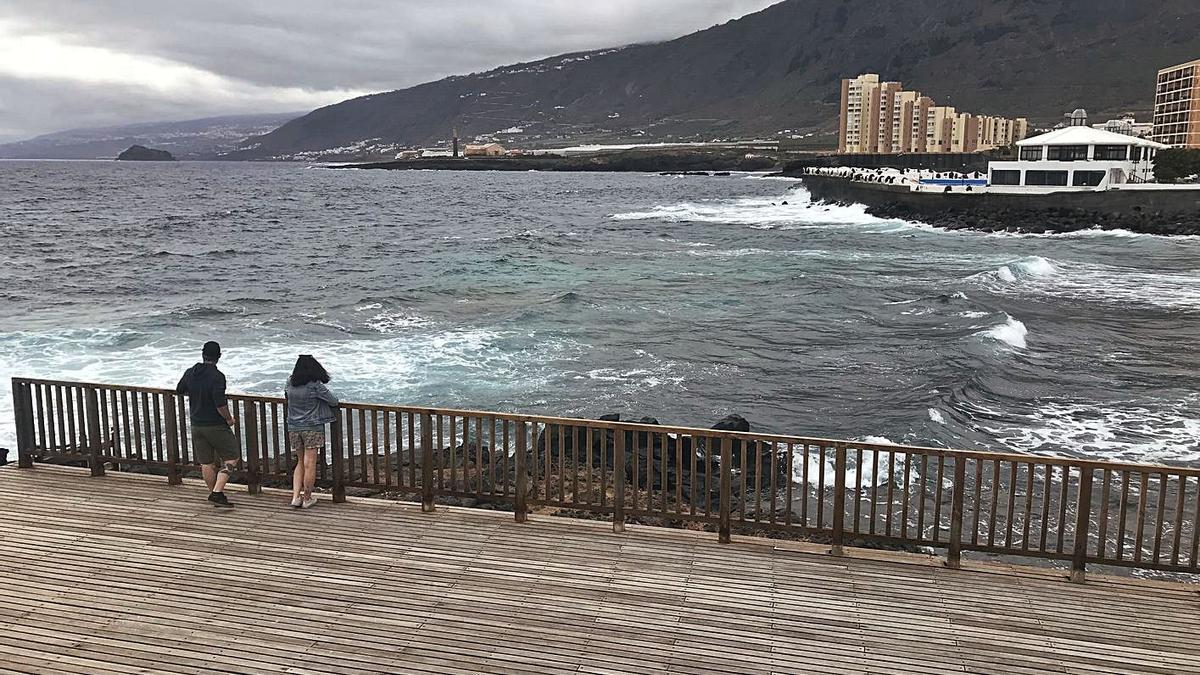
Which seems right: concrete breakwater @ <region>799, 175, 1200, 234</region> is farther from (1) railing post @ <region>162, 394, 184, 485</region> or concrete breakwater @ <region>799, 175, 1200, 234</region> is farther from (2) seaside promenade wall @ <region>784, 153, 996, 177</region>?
(1) railing post @ <region>162, 394, 184, 485</region>

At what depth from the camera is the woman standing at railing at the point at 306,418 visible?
9.48 m

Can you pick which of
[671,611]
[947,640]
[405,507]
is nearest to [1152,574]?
[947,640]

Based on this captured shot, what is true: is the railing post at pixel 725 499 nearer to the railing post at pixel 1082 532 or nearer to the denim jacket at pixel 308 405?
the railing post at pixel 1082 532

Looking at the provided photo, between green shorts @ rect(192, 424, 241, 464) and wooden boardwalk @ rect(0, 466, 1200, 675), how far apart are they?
0.60m

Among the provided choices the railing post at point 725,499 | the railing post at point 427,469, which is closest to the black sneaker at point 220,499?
the railing post at point 427,469

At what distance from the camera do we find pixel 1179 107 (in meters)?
120

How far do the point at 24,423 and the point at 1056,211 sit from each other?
69996 millimetres

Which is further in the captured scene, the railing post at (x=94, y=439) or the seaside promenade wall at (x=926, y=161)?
the seaside promenade wall at (x=926, y=161)

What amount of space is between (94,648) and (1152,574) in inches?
461

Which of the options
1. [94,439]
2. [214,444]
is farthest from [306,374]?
[94,439]

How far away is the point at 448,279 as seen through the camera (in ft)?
141

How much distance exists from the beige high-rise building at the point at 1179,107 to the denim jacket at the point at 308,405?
404 feet

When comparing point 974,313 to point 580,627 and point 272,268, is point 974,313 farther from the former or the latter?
point 272,268

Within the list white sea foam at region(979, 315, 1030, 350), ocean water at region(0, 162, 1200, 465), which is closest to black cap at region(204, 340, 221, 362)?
ocean water at region(0, 162, 1200, 465)
